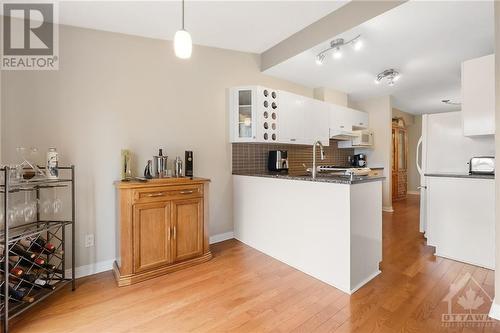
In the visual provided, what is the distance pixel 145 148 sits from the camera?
2699 mm

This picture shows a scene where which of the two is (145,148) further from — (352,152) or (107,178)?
(352,152)

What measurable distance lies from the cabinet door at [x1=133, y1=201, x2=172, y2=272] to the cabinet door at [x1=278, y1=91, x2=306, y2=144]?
1861 millimetres

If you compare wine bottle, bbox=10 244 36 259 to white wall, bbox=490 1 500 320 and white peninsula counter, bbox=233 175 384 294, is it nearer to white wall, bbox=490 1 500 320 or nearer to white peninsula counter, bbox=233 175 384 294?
white peninsula counter, bbox=233 175 384 294

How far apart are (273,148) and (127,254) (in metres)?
2.42

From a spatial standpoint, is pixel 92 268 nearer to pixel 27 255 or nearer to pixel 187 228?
pixel 27 255

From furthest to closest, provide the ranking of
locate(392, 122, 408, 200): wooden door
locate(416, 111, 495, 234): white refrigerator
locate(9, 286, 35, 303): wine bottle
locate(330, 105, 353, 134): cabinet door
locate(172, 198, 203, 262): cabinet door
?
locate(392, 122, 408, 200): wooden door, locate(330, 105, 353, 134): cabinet door, locate(416, 111, 495, 234): white refrigerator, locate(172, 198, 203, 262): cabinet door, locate(9, 286, 35, 303): wine bottle

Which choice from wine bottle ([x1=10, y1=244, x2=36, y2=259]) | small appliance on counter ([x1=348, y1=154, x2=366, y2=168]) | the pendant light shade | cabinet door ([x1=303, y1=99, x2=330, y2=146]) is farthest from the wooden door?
wine bottle ([x1=10, y1=244, x2=36, y2=259])

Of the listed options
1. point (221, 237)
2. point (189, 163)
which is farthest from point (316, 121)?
point (221, 237)

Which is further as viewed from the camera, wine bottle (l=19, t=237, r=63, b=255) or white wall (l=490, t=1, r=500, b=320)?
wine bottle (l=19, t=237, r=63, b=255)

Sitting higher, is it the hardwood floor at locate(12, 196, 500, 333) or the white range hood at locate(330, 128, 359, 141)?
the white range hood at locate(330, 128, 359, 141)

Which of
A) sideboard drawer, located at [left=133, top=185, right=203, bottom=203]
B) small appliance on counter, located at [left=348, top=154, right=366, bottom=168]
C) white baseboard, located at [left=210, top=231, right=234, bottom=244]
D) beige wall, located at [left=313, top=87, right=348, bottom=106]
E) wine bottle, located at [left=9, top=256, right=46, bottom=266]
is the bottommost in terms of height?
white baseboard, located at [left=210, top=231, right=234, bottom=244]

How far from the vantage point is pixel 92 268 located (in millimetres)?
2430

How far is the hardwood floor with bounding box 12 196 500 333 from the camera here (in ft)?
5.35

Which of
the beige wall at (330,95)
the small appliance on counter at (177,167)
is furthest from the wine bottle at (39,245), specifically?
the beige wall at (330,95)
